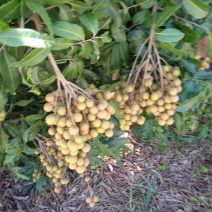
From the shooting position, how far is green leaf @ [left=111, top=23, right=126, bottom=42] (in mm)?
1080

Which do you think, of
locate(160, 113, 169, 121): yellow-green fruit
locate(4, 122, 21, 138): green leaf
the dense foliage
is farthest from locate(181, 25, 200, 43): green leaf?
locate(4, 122, 21, 138): green leaf

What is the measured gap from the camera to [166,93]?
1077mm

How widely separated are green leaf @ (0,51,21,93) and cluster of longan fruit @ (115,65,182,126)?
1.09 feet

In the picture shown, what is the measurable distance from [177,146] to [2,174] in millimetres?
1431

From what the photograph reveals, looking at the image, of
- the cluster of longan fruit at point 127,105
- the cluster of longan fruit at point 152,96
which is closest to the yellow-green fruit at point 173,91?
the cluster of longan fruit at point 152,96

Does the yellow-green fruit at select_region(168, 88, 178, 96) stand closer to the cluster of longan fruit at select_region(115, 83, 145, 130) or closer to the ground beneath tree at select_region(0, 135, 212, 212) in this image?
the cluster of longan fruit at select_region(115, 83, 145, 130)

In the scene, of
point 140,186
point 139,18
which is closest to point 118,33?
point 139,18

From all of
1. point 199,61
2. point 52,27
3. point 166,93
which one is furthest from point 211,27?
point 52,27

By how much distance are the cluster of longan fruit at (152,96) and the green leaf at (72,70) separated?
15 centimetres

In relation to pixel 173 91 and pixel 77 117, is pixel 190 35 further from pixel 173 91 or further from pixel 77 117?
pixel 77 117

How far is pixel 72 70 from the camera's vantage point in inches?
40.8

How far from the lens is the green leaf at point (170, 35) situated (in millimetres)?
920

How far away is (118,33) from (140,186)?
1.86 meters

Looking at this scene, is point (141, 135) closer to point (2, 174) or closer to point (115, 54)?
point (2, 174)
